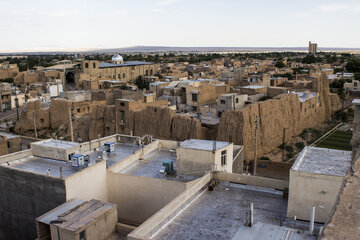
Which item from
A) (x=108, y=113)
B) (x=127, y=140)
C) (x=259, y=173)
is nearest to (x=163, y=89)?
(x=108, y=113)

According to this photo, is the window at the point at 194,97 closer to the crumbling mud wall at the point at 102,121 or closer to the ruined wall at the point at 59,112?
the crumbling mud wall at the point at 102,121

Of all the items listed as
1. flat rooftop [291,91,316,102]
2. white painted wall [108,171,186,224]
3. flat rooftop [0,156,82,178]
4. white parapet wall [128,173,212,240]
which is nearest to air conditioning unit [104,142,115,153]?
flat rooftop [0,156,82,178]

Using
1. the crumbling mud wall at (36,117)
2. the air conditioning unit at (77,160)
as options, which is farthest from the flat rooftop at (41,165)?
the crumbling mud wall at (36,117)

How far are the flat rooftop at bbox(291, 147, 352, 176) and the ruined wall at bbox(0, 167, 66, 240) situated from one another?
8649 mm

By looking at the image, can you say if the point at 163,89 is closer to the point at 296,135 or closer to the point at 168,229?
the point at 296,135

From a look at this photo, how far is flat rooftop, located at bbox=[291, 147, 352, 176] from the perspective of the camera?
35.8ft

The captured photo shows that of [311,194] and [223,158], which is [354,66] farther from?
[311,194]

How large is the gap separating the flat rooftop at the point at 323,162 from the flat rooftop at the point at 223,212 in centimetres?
171

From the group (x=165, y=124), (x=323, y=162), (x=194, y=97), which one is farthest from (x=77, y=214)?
(x=194, y=97)

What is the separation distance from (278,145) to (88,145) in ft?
65.7

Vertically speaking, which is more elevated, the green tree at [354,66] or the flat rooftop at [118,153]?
the green tree at [354,66]

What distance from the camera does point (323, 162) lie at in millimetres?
11766

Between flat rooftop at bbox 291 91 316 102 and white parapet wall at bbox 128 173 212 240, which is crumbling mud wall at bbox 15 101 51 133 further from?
white parapet wall at bbox 128 173 212 240

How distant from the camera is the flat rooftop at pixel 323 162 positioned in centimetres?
1091
